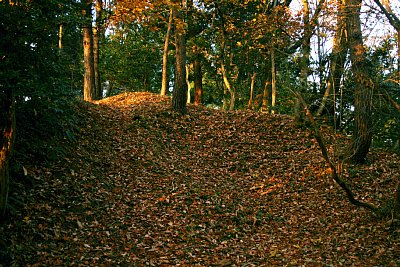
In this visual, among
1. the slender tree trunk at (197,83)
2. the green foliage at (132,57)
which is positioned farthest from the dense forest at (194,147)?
the green foliage at (132,57)

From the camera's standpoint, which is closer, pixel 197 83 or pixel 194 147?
pixel 194 147

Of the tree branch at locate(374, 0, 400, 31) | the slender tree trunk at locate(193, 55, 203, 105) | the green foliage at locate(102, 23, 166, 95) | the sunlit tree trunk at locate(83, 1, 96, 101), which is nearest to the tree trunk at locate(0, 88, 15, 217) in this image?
the tree branch at locate(374, 0, 400, 31)

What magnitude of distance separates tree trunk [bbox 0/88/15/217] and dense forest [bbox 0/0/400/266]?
26 mm

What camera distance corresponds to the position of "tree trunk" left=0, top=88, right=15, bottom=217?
20.2 feet

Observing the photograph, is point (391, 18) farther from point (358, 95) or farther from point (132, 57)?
point (132, 57)

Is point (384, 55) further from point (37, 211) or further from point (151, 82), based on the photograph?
point (151, 82)

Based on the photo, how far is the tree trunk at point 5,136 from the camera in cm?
615

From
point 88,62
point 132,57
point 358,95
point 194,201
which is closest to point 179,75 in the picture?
point 88,62

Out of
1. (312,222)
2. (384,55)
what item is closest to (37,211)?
(312,222)

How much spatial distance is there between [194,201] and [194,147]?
384 cm

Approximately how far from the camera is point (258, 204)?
9.77m

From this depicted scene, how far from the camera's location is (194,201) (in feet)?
31.4

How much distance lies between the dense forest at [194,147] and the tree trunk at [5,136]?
0.08 feet

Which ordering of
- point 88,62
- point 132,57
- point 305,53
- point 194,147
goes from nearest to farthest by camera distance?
point 194,147 → point 305,53 → point 88,62 → point 132,57
